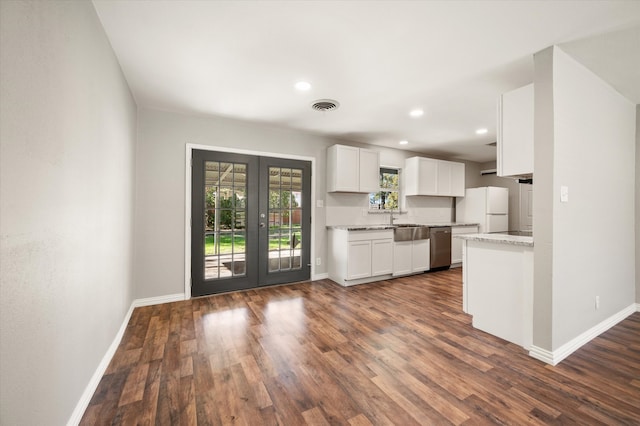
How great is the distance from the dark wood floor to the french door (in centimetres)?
85

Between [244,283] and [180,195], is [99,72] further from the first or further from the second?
[244,283]

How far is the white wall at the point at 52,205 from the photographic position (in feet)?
3.03

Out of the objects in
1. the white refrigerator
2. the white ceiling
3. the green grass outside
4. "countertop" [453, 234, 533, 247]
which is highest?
the white ceiling

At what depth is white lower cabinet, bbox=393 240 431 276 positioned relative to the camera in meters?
4.67

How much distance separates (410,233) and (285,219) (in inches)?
85.4

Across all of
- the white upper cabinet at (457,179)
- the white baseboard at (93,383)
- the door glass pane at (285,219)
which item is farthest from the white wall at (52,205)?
the white upper cabinet at (457,179)

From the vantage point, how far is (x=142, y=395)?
172cm

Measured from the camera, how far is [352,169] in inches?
179

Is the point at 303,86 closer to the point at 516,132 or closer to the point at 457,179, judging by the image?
the point at 516,132

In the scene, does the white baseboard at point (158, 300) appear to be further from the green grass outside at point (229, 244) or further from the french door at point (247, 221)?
the green grass outside at point (229, 244)

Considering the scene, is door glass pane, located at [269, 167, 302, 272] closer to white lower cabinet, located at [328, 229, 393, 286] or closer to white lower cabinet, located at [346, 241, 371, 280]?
white lower cabinet, located at [328, 229, 393, 286]

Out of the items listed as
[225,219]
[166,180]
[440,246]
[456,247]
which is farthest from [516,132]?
[166,180]

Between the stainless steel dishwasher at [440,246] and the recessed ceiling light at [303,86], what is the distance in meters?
3.53

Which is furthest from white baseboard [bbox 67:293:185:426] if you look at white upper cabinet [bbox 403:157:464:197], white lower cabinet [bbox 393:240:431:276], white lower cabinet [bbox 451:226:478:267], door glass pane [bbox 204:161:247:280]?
white lower cabinet [bbox 451:226:478:267]
